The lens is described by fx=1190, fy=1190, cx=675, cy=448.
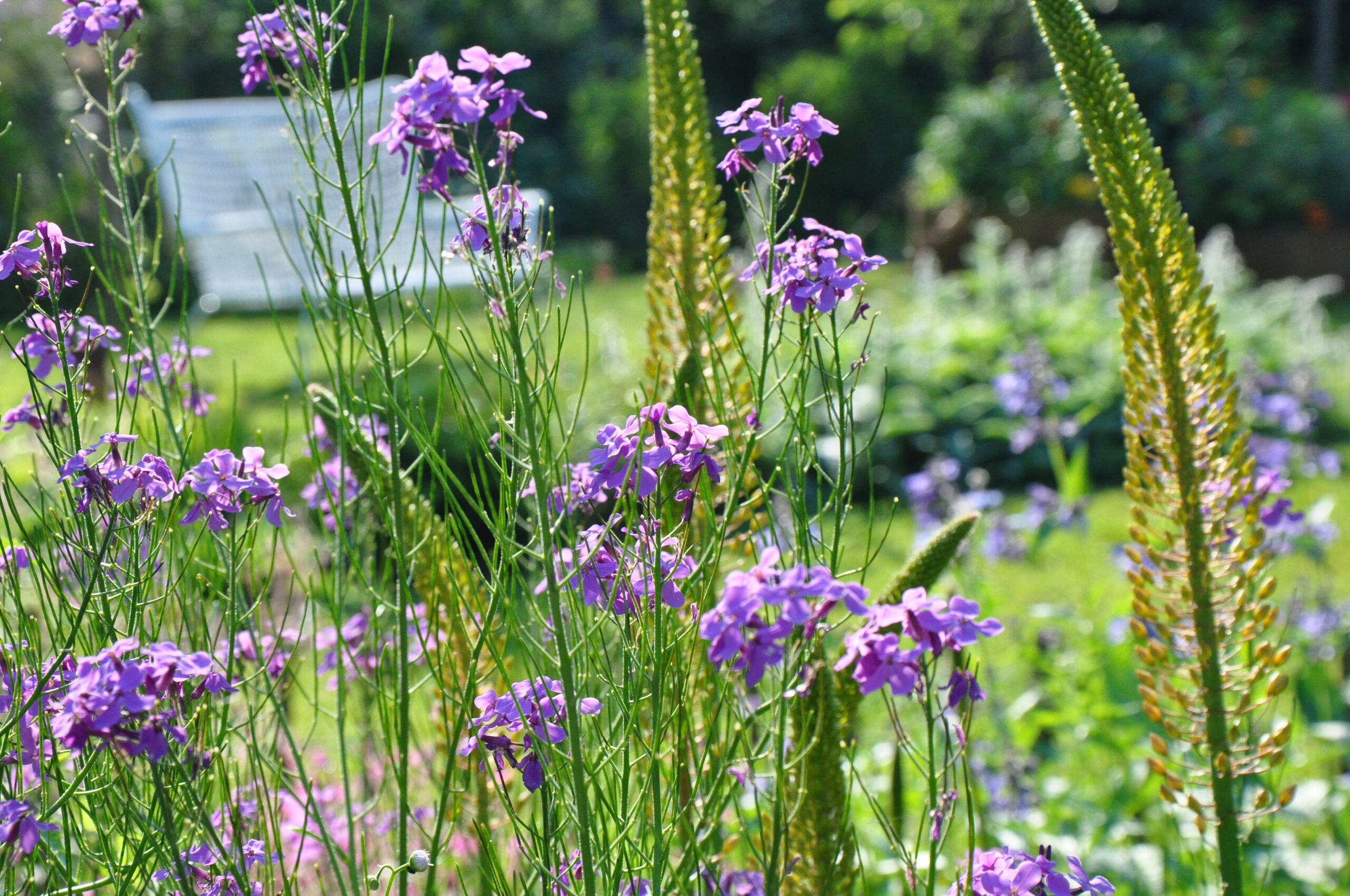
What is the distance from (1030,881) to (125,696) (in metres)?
0.70

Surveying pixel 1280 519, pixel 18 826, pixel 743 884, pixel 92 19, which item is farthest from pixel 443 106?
pixel 1280 519

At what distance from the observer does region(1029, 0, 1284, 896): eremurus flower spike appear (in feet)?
4.25

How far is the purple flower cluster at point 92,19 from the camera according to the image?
47.9 inches

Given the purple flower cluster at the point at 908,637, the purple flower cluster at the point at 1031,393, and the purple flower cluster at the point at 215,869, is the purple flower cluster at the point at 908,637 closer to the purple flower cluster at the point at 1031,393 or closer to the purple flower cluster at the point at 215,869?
the purple flower cluster at the point at 215,869

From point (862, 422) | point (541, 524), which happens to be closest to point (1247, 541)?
point (541, 524)

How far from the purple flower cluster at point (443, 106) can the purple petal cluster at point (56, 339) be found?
35cm

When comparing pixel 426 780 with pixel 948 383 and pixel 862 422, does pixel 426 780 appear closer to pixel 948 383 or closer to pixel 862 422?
pixel 862 422

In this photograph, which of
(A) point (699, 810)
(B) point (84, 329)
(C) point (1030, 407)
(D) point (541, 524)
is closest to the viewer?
(D) point (541, 524)

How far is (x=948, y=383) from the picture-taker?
555 cm

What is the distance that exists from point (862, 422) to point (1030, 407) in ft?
7.45

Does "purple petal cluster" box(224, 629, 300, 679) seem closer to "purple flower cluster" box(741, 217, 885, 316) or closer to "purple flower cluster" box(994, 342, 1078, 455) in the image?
"purple flower cluster" box(741, 217, 885, 316)

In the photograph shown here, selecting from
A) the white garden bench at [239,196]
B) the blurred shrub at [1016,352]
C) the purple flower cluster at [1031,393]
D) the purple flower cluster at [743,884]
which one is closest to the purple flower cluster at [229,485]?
the purple flower cluster at [743,884]

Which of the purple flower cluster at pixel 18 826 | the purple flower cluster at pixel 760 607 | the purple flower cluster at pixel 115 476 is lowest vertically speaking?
the purple flower cluster at pixel 18 826

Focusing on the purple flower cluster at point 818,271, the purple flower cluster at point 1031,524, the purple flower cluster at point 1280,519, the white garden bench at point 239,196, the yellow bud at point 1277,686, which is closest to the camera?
the purple flower cluster at point 818,271
